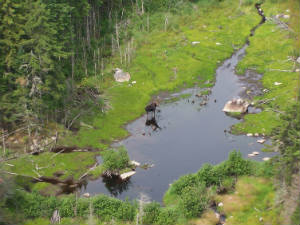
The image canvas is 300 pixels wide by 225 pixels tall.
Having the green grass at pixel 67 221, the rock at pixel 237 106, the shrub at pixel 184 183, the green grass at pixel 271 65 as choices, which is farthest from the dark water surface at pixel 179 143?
the green grass at pixel 67 221

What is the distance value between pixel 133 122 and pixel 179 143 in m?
7.75

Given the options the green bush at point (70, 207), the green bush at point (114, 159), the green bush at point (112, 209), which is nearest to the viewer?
the green bush at point (112, 209)

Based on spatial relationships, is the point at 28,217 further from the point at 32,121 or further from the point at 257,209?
the point at 257,209

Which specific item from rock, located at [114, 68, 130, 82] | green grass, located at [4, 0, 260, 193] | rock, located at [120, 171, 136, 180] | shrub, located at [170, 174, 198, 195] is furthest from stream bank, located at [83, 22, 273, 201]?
rock, located at [114, 68, 130, 82]

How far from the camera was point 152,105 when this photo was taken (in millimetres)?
51594

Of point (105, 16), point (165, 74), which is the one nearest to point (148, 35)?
point (105, 16)

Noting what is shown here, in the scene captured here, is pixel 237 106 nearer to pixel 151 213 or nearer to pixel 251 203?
pixel 251 203

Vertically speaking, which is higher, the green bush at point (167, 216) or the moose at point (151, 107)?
the moose at point (151, 107)

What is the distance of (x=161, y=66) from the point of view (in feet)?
210

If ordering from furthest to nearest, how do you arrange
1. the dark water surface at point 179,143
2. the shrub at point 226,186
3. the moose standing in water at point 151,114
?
the moose standing in water at point 151,114 < the dark water surface at point 179,143 < the shrub at point 226,186

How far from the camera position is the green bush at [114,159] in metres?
40.0

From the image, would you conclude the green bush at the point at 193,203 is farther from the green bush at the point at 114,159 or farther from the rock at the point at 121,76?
the rock at the point at 121,76

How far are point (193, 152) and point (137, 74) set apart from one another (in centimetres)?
2097

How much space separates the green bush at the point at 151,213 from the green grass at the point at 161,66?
433 inches
